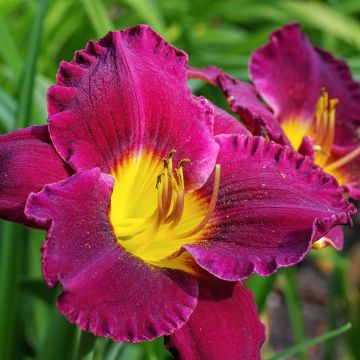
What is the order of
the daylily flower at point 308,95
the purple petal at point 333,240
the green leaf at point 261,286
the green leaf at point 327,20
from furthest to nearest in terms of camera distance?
the green leaf at point 327,20, the green leaf at point 261,286, the daylily flower at point 308,95, the purple petal at point 333,240

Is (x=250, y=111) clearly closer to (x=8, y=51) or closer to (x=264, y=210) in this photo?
(x=264, y=210)

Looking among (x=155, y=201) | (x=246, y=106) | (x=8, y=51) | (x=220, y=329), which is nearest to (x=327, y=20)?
(x=8, y=51)

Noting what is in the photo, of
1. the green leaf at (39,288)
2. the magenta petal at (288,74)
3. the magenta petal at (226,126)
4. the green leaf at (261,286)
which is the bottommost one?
the green leaf at (261,286)

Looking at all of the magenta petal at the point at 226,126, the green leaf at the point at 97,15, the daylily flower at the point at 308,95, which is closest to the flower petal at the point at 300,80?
the daylily flower at the point at 308,95

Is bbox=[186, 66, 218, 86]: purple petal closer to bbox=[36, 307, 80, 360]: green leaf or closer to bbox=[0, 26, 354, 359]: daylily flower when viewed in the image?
bbox=[0, 26, 354, 359]: daylily flower

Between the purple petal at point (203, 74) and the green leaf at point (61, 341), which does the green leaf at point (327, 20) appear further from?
the green leaf at point (61, 341)
